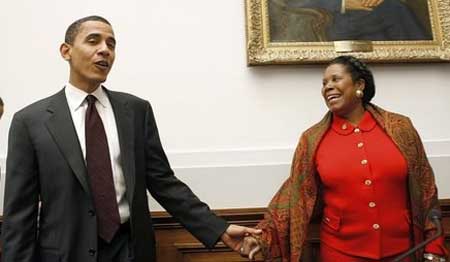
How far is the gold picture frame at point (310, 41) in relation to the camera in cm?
209

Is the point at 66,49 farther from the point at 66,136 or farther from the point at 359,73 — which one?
the point at 359,73

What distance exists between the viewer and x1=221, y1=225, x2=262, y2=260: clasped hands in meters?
1.62

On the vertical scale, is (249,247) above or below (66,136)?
below

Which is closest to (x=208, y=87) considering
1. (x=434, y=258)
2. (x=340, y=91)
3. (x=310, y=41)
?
(x=310, y=41)

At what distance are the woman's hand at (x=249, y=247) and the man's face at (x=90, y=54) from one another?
756mm

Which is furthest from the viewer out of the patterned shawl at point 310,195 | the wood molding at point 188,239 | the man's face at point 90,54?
the wood molding at point 188,239

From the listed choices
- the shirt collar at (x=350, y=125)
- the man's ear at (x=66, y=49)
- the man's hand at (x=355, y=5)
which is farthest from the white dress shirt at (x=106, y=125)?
the man's hand at (x=355, y=5)

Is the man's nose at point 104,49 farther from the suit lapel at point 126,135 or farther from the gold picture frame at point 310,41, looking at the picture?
the gold picture frame at point 310,41

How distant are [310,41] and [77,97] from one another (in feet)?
3.74

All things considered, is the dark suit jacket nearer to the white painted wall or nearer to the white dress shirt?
the white dress shirt

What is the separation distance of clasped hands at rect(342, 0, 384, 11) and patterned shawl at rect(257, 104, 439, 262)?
2.20 feet

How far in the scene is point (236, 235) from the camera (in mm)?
1637

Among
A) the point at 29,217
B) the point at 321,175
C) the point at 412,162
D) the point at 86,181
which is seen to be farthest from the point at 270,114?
the point at 29,217

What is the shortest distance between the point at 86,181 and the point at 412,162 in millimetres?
1082
